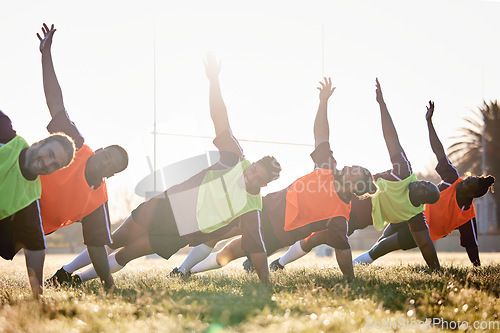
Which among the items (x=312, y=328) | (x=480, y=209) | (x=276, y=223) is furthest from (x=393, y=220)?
(x=480, y=209)

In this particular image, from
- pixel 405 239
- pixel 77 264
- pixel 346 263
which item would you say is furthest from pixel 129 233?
pixel 405 239

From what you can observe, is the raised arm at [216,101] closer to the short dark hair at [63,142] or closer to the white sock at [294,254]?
the short dark hair at [63,142]

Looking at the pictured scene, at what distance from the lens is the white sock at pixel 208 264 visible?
627 cm

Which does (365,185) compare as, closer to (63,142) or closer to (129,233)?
(129,233)

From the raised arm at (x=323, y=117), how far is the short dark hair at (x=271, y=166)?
1.26 meters

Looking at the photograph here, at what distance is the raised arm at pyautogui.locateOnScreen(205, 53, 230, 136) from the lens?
16.8ft

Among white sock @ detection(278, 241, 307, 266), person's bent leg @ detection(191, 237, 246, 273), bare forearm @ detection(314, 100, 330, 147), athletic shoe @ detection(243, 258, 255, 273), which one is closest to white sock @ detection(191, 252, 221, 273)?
person's bent leg @ detection(191, 237, 246, 273)

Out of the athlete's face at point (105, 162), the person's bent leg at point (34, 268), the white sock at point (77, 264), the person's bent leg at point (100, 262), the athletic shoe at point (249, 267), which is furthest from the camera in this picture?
the athletic shoe at point (249, 267)

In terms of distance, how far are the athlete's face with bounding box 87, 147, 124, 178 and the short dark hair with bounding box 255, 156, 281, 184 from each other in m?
1.36

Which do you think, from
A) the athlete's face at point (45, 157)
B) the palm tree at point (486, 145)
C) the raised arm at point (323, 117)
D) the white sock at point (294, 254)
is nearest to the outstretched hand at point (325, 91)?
the raised arm at point (323, 117)

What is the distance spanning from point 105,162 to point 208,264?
250 centimetres

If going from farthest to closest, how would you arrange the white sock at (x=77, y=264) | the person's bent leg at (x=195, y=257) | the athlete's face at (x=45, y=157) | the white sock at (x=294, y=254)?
the white sock at (x=294, y=254)
the person's bent leg at (x=195, y=257)
the white sock at (x=77, y=264)
the athlete's face at (x=45, y=157)

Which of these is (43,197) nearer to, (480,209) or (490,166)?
(490,166)

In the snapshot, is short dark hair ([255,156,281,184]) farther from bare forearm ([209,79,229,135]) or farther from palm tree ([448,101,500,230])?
palm tree ([448,101,500,230])
